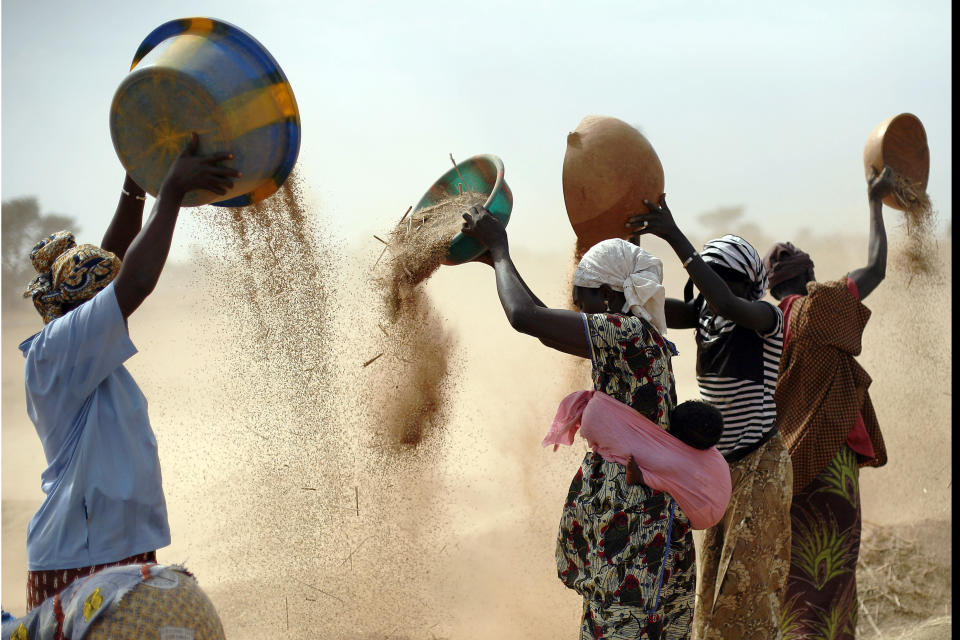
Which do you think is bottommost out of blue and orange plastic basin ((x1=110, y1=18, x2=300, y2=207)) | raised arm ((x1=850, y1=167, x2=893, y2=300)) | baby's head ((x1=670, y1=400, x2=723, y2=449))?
raised arm ((x1=850, y1=167, x2=893, y2=300))

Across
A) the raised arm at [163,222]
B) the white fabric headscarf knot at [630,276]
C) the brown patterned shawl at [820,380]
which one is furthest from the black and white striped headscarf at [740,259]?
the raised arm at [163,222]

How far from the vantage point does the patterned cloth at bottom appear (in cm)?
149

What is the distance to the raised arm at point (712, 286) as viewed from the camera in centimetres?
306

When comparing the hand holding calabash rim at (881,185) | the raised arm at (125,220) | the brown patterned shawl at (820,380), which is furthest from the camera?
the hand holding calabash rim at (881,185)

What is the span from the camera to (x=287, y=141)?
9.09 feet

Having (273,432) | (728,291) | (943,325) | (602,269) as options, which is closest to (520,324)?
(602,269)

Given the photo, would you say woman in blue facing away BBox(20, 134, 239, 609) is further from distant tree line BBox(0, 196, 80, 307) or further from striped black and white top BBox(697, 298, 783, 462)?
distant tree line BBox(0, 196, 80, 307)

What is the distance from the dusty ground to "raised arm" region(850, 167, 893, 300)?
4.28 feet

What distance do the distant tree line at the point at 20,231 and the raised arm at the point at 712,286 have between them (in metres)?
5.34

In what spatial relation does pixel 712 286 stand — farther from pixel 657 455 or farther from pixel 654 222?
pixel 657 455

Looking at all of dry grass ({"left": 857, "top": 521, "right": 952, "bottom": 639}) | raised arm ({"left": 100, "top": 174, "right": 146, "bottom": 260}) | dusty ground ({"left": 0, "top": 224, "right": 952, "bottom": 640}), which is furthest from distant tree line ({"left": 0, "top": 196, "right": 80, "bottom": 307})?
dry grass ({"left": 857, "top": 521, "right": 952, "bottom": 639})

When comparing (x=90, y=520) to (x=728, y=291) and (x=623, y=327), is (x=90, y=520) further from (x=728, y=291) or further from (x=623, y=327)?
(x=728, y=291)

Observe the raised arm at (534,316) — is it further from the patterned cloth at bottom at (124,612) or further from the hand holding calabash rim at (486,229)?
the patterned cloth at bottom at (124,612)

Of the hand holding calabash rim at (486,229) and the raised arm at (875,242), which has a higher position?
the hand holding calabash rim at (486,229)
